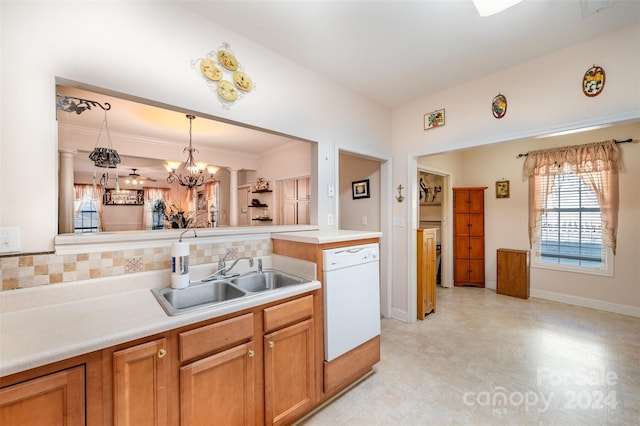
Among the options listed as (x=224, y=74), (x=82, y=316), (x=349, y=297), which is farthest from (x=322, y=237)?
(x=224, y=74)

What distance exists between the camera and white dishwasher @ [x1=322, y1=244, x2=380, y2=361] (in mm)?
1666

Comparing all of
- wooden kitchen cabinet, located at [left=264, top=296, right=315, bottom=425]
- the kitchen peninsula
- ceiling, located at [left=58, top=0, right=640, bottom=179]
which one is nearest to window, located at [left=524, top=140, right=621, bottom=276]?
ceiling, located at [left=58, top=0, right=640, bottom=179]

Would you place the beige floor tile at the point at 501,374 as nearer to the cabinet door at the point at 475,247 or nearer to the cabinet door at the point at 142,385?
the cabinet door at the point at 142,385

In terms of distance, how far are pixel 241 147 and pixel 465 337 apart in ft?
14.9

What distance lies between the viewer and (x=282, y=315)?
A: 1434 mm

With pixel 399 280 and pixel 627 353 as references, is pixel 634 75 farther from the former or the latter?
pixel 399 280

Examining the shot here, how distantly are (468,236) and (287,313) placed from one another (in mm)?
4247

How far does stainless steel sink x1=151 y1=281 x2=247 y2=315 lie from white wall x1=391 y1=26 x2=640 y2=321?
2.16m

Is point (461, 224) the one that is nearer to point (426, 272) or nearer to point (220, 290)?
point (426, 272)

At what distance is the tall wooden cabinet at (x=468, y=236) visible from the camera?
4.48m

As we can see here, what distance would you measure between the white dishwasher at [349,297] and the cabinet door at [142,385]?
0.93m

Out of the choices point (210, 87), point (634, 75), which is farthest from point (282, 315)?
point (634, 75)

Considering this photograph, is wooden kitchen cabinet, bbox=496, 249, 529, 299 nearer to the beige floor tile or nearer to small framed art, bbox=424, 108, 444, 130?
the beige floor tile

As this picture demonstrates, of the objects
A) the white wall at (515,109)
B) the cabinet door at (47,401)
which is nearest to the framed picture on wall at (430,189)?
the white wall at (515,109)
